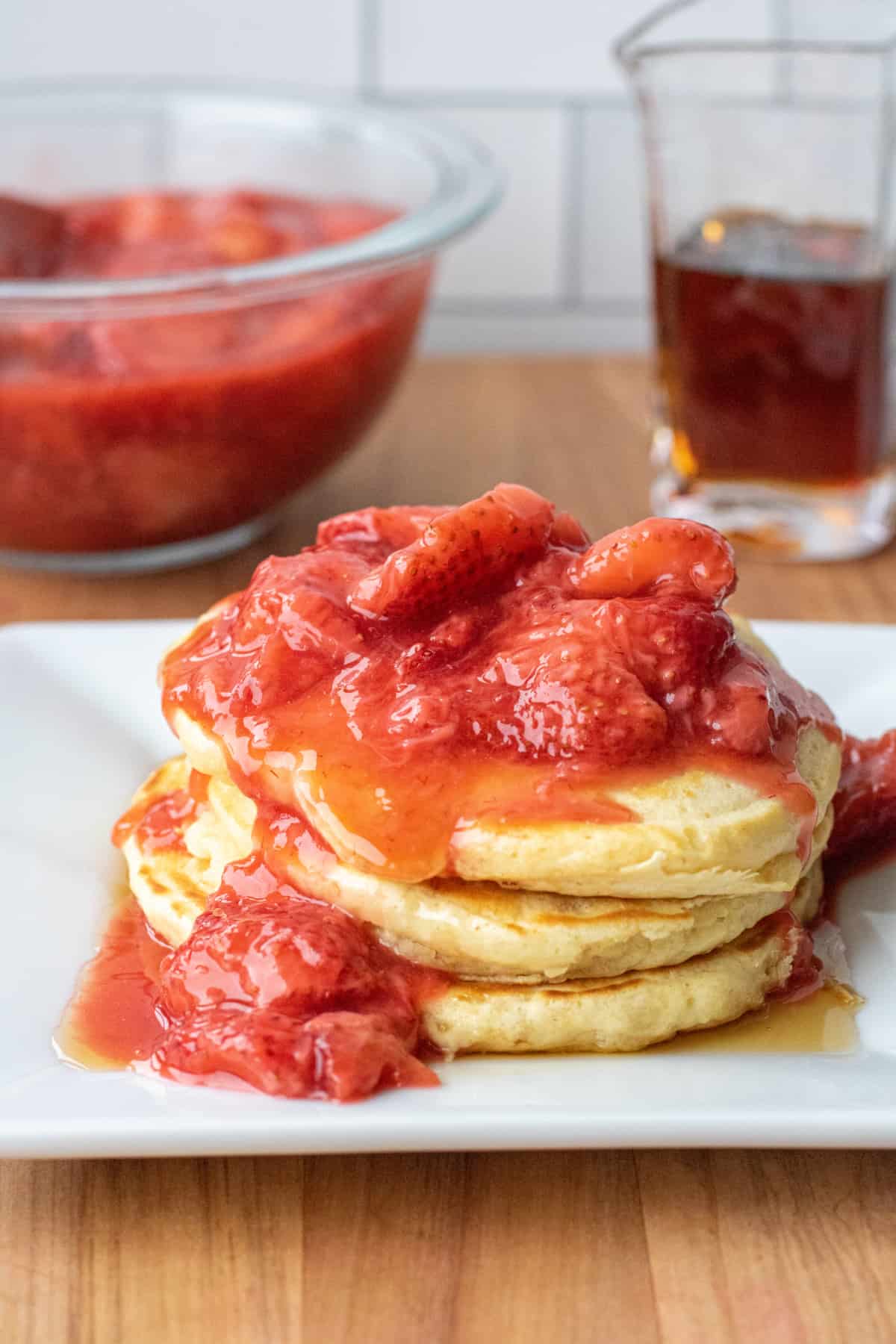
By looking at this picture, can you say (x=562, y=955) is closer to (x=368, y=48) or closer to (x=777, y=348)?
(x=777, y=348)

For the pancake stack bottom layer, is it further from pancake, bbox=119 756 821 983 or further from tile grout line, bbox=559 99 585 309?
tile grout line, bbox=559 99 585 309

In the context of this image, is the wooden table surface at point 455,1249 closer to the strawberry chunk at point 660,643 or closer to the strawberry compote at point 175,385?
the strawberry chunk at point 660,643

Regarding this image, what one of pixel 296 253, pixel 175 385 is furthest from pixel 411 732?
pixel 296 253

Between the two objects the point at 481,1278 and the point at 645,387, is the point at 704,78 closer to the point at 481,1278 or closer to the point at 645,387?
the point at 645,387

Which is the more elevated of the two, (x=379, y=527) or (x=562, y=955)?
(x=379, y=527)

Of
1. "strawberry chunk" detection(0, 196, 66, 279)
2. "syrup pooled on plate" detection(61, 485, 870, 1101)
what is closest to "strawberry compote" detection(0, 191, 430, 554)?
"strawberry chunk" detection(0, 196, 66, 279)

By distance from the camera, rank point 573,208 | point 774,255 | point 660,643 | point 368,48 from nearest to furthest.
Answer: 1. point 660,643
2. point 774,255
3. point 368,48
4. point 573,208
